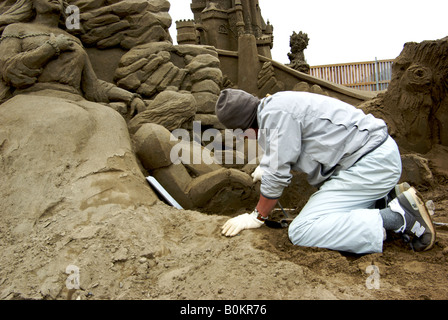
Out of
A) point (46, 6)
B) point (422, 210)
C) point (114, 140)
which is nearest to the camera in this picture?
point (422, 210)

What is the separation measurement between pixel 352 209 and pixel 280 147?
47 centimetres

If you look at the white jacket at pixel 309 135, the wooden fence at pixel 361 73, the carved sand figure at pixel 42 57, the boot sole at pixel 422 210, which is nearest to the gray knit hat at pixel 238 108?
the white jacket at pixel 309 135

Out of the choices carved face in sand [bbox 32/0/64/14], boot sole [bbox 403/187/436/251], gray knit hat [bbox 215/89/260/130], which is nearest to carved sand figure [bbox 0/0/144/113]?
carved face in sand [bbox 32/0/64/14]

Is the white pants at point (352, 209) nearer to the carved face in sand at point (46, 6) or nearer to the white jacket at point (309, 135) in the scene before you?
the white jacket at point (309, 135)

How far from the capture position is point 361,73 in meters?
11.0

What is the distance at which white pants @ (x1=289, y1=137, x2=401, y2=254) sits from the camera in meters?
1.87

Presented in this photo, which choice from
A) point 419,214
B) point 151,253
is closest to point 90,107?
point 151,253

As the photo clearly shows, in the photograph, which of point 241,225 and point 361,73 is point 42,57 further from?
point 361,73

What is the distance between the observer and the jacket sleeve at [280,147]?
6.36 ft

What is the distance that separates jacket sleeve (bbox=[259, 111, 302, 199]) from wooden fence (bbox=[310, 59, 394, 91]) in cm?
954

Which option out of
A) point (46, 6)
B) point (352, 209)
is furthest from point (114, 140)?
point (352, 209)

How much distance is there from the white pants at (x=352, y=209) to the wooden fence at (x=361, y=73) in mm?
9376

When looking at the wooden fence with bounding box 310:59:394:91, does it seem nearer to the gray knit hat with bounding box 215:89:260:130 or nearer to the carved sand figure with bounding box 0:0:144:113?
the carved sand figure with bounding box 0:0:144:113
